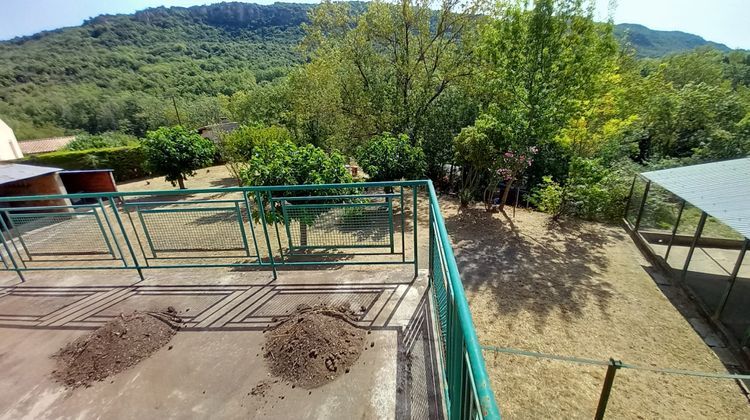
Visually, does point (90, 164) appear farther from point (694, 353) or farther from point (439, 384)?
point (694, 353)

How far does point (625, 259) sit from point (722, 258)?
1.77m

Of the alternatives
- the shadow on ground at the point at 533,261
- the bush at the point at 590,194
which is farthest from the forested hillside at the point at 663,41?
the shadow on ground at the point at 533,261

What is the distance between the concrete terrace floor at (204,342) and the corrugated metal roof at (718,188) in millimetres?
5118

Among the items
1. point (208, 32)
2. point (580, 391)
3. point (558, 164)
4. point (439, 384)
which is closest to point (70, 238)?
point (439, 384)

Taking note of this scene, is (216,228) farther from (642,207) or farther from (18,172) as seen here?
(18,172)

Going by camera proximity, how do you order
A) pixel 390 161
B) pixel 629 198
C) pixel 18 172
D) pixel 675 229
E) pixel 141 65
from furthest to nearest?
1. pixel 141 65
2. pixel 18 172
3. pixel 629 198
4. pixel 390 161
5. pixel 675 229

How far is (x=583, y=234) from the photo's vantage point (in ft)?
26.3

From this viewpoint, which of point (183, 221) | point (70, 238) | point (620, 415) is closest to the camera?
point (620, 415)

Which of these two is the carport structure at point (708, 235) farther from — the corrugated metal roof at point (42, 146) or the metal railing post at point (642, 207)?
the corrugated metal roof at point (42, 146)

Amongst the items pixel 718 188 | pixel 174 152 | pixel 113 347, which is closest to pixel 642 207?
pixel 718 188

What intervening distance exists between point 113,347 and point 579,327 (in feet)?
19.9

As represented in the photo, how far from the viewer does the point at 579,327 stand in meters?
4.85

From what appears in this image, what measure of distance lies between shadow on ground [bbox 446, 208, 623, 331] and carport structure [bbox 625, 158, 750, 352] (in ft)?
3.58

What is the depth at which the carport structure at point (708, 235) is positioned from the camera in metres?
4.61
